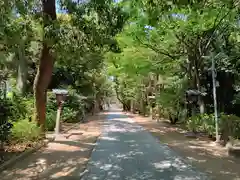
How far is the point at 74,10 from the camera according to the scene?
8.54 metres

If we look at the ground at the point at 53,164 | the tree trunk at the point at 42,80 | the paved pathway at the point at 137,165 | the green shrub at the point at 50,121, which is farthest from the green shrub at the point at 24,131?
the green shrub at the point at 50,121

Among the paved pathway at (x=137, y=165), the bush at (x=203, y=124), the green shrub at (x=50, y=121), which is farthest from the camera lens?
the green shrub at (x=50, y=121)

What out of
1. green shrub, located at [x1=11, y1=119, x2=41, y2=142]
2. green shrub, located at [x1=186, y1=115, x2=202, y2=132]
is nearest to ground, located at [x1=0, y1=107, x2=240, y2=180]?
green shrub, located at [x1=11, y1=119, x2=41, y2=142]

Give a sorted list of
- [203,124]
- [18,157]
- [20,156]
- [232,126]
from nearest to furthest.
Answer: [18,157] < [20,156] < [232,126] < [203,124]

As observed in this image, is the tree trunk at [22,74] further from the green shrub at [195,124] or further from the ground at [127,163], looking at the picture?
the green shrub at [195,124]

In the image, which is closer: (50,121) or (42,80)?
(42,80)

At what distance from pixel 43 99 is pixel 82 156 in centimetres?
415

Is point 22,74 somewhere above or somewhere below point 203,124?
above

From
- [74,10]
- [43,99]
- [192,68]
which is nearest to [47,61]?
[43,99]

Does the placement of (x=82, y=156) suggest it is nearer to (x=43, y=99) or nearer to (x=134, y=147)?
(x=134, y=147)

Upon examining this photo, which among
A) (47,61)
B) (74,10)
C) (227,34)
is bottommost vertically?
(47,61)

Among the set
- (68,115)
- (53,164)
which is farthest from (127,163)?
(68,115)

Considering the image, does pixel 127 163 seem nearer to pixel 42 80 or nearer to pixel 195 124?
pixel 42 80

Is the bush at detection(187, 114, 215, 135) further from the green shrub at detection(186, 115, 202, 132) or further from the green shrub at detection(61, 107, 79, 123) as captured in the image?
the green shrub at detection(61, 107, 79, 123)
